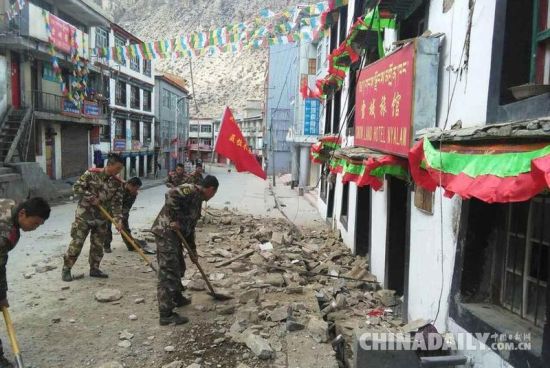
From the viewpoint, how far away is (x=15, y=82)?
19969 mm

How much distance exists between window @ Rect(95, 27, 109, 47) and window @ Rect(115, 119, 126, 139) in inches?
207

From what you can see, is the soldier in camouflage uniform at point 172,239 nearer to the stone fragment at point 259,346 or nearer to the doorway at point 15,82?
the stone fragment at point 259,346

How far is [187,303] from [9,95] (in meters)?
17.7

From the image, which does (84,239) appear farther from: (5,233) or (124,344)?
(5,233)

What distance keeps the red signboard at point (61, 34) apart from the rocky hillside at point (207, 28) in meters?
60.0

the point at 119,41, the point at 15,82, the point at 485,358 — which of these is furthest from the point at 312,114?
the point at 485,358

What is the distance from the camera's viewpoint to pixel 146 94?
121 ft

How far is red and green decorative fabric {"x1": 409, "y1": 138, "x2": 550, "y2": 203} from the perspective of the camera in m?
2.58

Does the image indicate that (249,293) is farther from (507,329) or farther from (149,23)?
(149,23)

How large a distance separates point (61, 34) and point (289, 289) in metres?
18.5

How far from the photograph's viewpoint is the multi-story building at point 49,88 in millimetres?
18391

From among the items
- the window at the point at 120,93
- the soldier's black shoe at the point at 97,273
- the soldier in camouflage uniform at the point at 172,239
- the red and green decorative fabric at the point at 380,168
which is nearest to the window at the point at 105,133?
the window at the point at 120,93

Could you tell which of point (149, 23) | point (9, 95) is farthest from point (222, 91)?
point (9, 95)

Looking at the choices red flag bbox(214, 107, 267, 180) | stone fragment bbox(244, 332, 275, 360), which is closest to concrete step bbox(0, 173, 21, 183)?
red flag bbox(214, 107, 267, 180)
